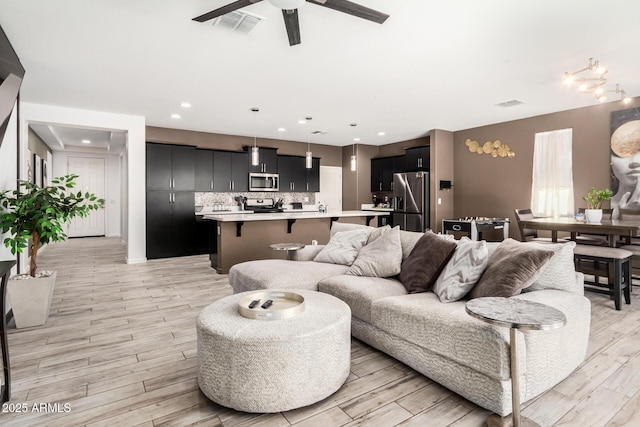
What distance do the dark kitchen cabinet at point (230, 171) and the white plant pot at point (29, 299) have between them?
450 centimetres

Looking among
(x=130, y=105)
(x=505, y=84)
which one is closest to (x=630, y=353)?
(x=505, y=84)

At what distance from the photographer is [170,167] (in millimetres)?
6848

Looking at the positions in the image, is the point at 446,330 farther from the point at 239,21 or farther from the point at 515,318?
the point at 239,21

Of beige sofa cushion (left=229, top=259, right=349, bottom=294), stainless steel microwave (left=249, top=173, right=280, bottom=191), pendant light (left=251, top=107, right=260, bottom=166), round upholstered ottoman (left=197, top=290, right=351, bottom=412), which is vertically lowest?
round upholstered ottoman (left=197, top=290, right=351, bottom=412)

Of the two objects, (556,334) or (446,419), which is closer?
(446,419)

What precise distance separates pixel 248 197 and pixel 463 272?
651cm

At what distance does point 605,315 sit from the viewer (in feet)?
11.0

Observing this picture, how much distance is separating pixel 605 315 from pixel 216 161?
6877 millimetres

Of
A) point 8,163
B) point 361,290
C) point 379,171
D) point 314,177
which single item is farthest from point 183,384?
point 379,171

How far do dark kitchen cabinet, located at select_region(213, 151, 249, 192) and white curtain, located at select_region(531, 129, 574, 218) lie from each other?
585 cm

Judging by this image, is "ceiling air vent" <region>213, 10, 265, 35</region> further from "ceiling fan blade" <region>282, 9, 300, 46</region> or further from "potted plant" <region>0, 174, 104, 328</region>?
"potted plant" <region>0, 174, 104, 328</region>

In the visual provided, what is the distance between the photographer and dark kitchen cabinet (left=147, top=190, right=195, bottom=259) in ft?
21.7

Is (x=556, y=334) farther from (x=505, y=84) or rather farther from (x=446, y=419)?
(x=505, y=84)

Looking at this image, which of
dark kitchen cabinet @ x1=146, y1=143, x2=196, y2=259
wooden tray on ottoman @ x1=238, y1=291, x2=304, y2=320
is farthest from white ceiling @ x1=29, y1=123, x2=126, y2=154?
wooden tray on ottoman @ x1=238, y1=291, x2=304, y2=320
